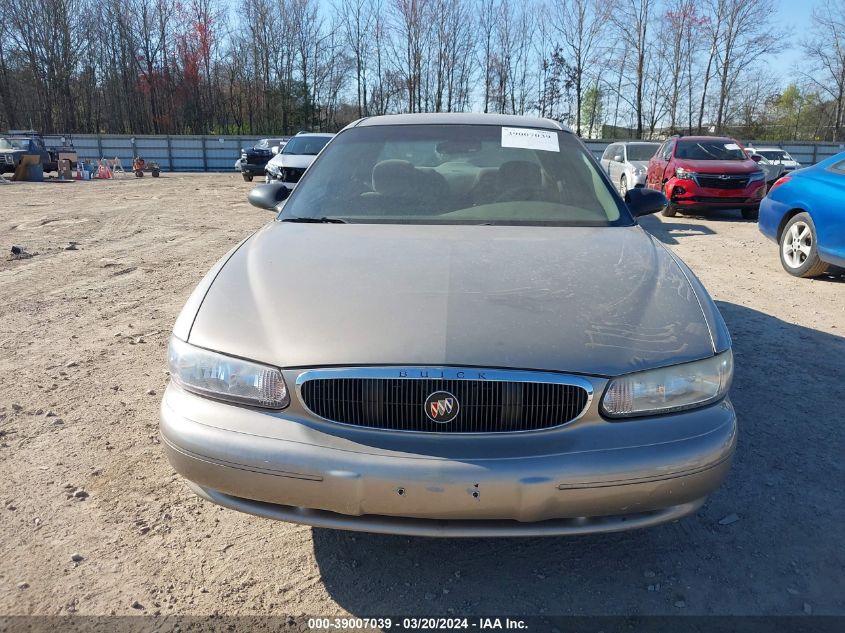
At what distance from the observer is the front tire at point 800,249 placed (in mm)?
6520

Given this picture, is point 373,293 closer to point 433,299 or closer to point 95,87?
point 433,299

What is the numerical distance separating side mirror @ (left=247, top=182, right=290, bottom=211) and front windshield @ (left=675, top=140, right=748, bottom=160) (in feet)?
33.7

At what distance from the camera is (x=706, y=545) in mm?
2344

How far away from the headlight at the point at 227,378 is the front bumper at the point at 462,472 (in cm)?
4

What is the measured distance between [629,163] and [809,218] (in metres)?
7.64

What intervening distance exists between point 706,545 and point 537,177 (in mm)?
1918

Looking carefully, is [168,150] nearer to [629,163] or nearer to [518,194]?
[629,163]

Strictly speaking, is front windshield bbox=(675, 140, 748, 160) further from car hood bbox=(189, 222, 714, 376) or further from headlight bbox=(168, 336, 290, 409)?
A: headlight bbox=(168, 336, 290, 409)

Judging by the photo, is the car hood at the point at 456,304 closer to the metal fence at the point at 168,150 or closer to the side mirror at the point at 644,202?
the side mirror at the point at 644,202

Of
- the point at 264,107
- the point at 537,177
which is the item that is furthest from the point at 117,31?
the point at 537,177

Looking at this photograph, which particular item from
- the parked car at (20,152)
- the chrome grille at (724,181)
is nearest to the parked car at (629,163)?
the chrome grille at (724,181)

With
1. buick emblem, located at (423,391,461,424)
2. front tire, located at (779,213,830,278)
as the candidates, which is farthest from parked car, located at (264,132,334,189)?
buick emblem, located at (423,391,461,424)

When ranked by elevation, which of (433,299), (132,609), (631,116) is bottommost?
(132,609)

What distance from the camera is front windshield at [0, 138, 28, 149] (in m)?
24.9
